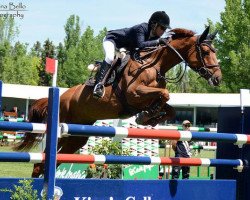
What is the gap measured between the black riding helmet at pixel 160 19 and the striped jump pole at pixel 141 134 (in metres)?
2.19

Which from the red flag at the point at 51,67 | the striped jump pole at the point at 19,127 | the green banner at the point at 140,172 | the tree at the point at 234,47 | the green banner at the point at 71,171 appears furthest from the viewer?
the tree at the point at 234,47

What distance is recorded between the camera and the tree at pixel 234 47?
26.9m

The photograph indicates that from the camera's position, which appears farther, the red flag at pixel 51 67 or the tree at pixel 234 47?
the tree at pixel 234 47

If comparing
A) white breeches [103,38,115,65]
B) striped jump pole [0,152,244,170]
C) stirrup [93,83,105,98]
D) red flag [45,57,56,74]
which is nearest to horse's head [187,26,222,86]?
white breeches [103,38,115,65]

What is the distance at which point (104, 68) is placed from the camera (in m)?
5.80

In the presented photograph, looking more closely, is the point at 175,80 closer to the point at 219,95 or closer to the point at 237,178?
the point at 237,178

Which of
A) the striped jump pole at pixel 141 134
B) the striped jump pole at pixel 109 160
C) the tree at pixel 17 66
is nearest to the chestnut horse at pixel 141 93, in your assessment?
the striped jump pole at pixel 109 160

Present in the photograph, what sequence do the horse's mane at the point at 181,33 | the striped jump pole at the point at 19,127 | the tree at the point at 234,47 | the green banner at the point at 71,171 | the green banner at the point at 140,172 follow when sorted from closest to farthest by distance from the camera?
1. the striped jump pole at the point at 19,127
2. the horse's mane at the point at 181,33
3. the green banner at the point at 71,171
4. the green banner at the point at 140,172
5. the tree at the point at 234,47

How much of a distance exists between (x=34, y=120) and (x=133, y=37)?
4.96ft

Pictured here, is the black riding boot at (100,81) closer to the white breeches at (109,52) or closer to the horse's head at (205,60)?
the white breeches at (109,52)

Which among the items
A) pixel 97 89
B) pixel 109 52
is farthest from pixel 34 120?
pixel 109 52

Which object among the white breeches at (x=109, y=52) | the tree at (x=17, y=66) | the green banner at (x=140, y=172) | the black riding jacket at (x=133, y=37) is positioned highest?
the tree at (x=17, y=66)

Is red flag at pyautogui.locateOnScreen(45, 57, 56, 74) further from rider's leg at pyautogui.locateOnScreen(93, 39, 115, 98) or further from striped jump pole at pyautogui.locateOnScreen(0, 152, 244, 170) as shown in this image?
striped jump pole at pyautogui.locateOnScreen(0, 152, 244, 170)

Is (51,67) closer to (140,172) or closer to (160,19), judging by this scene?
(160,19)
